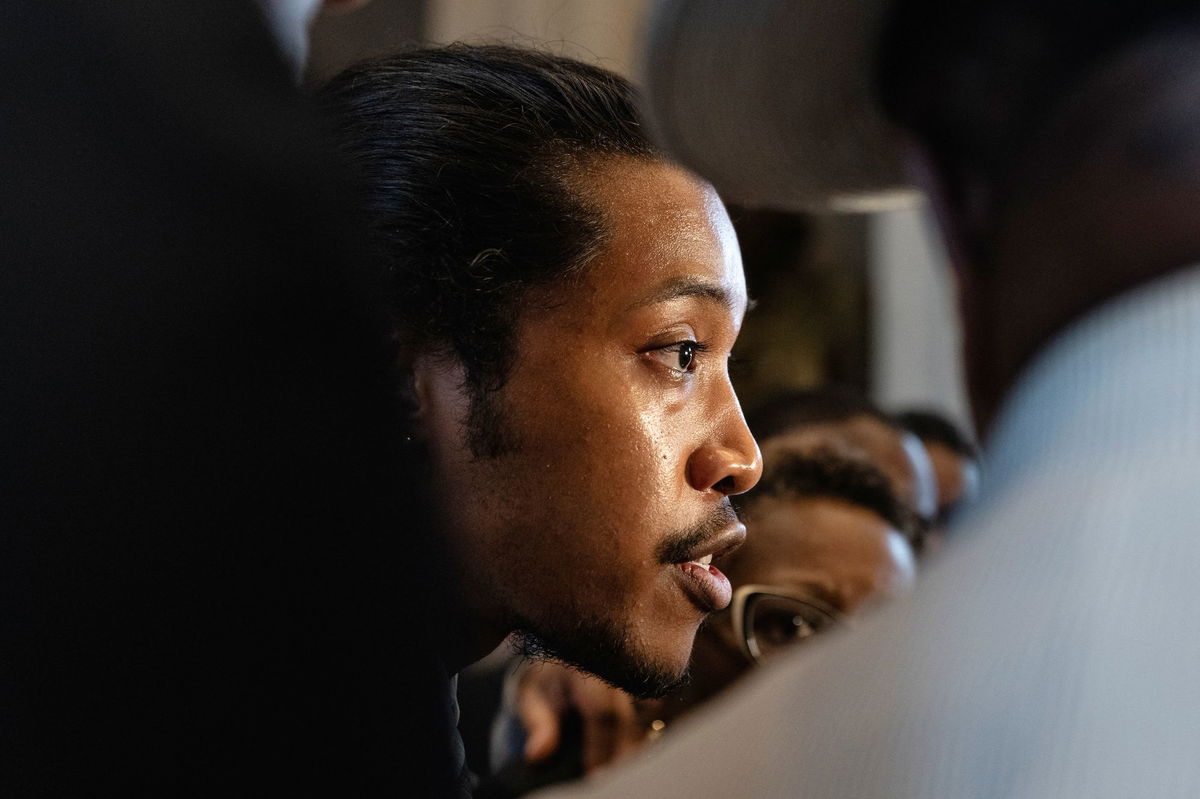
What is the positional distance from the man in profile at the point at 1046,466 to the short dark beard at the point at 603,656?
0.09 m

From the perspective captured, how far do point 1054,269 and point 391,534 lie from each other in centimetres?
18

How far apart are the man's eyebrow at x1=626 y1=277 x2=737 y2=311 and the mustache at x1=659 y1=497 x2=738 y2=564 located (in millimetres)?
65

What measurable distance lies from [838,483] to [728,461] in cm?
20

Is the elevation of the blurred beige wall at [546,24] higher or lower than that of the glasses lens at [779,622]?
higher

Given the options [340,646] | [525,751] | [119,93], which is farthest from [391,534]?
[525,751]

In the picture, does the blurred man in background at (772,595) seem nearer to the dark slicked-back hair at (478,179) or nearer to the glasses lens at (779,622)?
the glasses lens at (779,622)

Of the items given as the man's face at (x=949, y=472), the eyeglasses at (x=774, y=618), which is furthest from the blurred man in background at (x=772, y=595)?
the man's face at (x=949, y=472)

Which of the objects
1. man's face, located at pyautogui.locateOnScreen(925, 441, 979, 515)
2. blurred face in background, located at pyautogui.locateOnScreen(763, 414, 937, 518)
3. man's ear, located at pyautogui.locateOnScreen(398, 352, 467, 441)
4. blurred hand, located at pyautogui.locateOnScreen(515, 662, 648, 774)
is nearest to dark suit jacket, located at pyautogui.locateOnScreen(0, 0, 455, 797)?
man's ear, located at pyautogui.locateOnScreen(398, 352, 467, 441)

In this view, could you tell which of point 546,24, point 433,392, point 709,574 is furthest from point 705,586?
point 546,24

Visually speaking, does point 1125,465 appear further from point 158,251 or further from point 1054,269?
point 158,251

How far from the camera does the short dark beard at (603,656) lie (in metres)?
0.42

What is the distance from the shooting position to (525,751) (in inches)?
23.5

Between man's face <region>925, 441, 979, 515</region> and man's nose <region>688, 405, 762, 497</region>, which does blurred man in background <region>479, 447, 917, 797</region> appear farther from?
man's face <region>925, 441, 979, 515</region>

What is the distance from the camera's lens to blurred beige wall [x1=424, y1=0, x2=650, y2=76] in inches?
18.6
